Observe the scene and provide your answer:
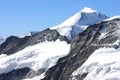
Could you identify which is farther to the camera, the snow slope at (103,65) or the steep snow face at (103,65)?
the snow slope at (103,65)

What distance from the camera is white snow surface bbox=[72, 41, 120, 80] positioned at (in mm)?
178788

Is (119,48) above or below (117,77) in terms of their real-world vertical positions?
above

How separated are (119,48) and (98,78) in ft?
68.3

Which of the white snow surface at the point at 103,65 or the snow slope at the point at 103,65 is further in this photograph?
the snow slope at the point at 103,65

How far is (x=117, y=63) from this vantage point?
598ft

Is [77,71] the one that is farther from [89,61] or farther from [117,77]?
[117,77]

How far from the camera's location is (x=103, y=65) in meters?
185

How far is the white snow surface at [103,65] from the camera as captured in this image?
17879 centimetres

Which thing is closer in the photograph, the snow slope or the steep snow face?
the steep snow face

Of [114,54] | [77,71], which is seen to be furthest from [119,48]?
Result: [77,71]

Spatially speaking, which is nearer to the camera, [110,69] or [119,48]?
[110,69]

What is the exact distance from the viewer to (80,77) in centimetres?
18950

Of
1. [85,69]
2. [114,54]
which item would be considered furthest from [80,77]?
[114,54]

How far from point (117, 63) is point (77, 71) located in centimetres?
1927
